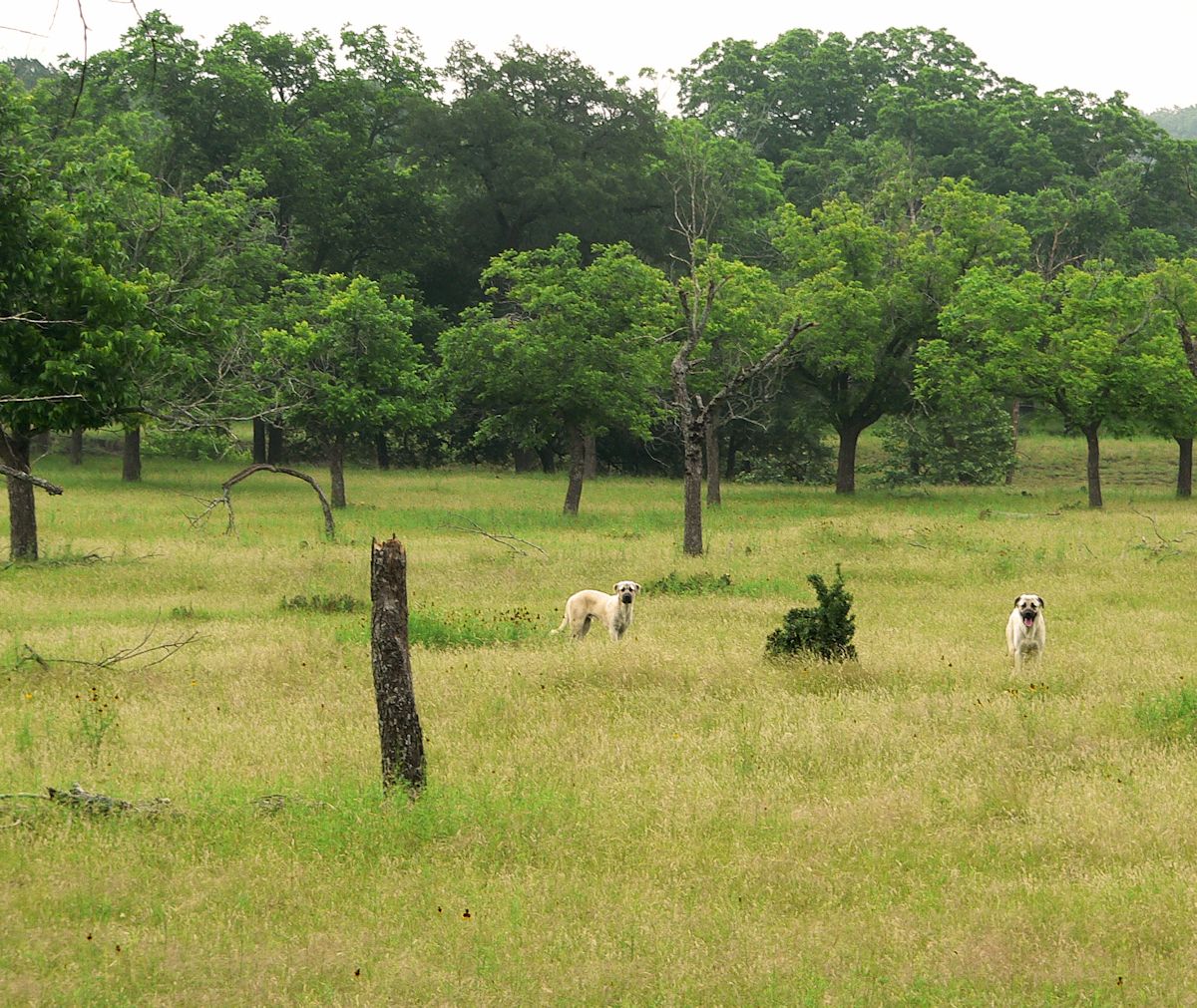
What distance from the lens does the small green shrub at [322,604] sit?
19984 millimetres

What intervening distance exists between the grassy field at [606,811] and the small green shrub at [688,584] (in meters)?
1.23

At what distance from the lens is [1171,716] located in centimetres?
1190

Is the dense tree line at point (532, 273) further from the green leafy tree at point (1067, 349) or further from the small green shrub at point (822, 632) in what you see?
the small green shrub at point (822, 632)

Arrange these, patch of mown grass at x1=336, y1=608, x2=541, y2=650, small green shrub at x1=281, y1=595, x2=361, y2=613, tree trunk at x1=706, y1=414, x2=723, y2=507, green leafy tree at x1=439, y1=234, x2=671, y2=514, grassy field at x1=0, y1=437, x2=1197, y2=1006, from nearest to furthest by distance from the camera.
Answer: grassy field at x1=0, y1=437, x2=1197, y2=1006
patch of mown grass at x1=336, y1=608, x2=541, y2=650
small green shrub at x1=281, y1=595, x2=361, y2=613
green leafy tree at x1=439, y1=234, x2=671, y2=514
tree trunk at x1=706, y1=414, x2=723, y2=507

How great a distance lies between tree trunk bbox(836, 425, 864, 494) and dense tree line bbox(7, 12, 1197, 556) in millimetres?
111

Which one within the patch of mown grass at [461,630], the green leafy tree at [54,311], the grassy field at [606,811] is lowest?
the grassy field at [606,811]

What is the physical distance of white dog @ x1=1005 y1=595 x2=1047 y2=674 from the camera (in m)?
14.5

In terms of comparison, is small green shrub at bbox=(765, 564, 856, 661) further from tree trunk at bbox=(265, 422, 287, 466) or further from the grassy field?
tree trunk at bbox=(265, 422, 287, 466)

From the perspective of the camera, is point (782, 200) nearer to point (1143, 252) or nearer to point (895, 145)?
point (895, 145)

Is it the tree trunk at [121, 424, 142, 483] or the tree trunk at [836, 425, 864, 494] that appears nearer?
the tree trunk at [121, 424, 142, 483]

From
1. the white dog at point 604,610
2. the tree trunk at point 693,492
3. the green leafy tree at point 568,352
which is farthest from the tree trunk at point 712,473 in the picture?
the white dog at point 604,610

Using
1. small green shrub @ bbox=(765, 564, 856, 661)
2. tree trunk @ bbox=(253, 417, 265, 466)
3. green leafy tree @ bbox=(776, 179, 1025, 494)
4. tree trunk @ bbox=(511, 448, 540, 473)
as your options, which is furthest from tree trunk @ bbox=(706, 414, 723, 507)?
small green shrub @ bbox=(765, 564, 856, 661)

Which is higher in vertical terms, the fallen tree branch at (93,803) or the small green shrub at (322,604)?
the small green shrub at (322,604)

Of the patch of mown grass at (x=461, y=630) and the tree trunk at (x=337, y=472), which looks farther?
the tree trunk at (x=337, y=472)
